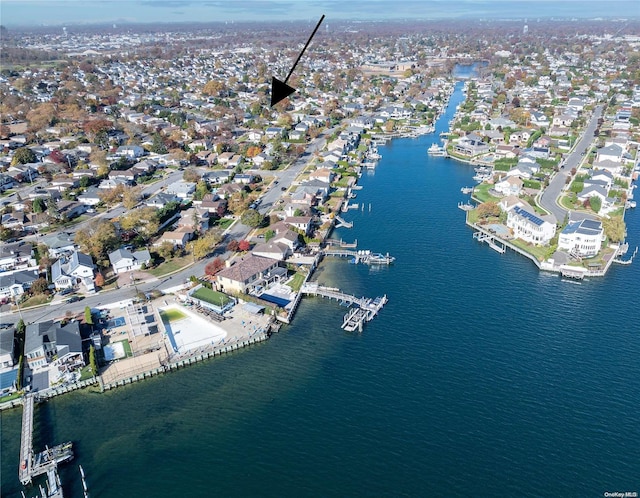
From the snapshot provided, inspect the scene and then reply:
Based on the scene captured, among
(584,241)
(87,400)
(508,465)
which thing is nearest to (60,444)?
(87,400)

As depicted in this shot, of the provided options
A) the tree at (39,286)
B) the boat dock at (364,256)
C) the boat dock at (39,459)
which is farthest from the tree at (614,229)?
the tree at (39,286)

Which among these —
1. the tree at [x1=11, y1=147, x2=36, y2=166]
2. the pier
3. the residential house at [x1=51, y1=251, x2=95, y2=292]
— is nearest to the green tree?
the residential house at [x1=51, y1=251, x2=95, y2=292]

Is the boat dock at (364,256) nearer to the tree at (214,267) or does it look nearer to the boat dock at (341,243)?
the boat dock at (341,243)

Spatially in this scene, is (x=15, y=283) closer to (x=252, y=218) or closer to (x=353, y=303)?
(x=252, y=218)

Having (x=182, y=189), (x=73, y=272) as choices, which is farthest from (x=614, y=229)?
(x=73, y=272)

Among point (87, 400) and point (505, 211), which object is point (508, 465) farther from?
point (505, 211)

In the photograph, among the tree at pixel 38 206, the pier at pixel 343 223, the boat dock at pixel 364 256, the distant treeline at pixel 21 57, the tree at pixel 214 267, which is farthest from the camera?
the distant treeline at pixel 21 57

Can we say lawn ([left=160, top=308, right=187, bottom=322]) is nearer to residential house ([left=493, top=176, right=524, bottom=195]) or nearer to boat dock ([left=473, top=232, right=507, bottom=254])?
boat dock ([left=473, top=232, right=507, bottom=254])
